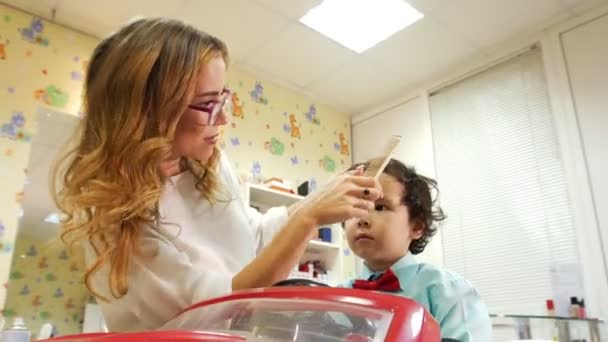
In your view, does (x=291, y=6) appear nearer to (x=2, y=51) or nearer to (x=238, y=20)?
(x=238, y=20)

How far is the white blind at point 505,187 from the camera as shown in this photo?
2.30m

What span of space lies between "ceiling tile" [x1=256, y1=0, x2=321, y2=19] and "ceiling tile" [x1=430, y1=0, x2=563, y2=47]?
581 millimetres

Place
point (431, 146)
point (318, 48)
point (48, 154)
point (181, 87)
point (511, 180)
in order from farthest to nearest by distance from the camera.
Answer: point (431, 146)
point (318, 48)
point (511, 180)
point (48, 154)
point (181, 87)

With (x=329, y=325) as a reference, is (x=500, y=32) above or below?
above

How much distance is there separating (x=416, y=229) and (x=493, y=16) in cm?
149

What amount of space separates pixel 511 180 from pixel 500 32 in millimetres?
746

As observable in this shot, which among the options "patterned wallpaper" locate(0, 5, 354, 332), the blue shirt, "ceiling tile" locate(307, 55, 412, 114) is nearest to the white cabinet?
"patterned wallpaper" locate(0, 5, 354, 332)

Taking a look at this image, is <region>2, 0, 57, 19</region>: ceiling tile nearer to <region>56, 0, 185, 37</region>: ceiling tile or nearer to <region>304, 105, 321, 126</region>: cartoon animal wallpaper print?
<region>56, 0, 185, 37</region>: ceiling tile

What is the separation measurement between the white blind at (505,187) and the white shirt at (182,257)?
177 centimetres

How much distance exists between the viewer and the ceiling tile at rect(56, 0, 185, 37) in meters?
2.23

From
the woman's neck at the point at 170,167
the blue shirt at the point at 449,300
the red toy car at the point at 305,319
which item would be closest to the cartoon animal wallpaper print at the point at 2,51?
the woman's neck at the point at 170,167

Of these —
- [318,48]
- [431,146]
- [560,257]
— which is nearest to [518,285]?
[560,257]

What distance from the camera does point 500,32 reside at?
2543mm

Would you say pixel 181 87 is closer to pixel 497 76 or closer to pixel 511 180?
pixel 511 180
